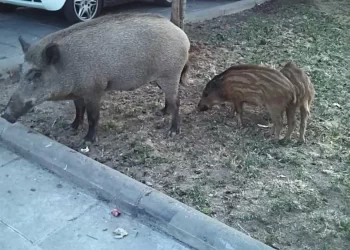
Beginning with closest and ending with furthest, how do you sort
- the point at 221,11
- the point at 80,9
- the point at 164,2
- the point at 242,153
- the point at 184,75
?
the point at 242,153
the point at 184,75
the point at 80,9
the point at 221,11
the point at 164,2

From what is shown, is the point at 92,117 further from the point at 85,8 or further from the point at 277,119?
the point at 85,8

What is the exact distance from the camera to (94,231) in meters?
3.51

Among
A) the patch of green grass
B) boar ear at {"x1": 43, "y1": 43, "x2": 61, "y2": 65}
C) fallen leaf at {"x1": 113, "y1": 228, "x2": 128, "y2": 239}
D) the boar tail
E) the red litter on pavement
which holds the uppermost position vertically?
boar ear at {"x1": 43, "y1": 43, "x2": 61, "y2": 65}

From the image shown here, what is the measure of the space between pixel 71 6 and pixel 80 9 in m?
0.21

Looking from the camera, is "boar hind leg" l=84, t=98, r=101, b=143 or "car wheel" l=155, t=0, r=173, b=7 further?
"car wheel" l=155, t=0, r=173, b=7

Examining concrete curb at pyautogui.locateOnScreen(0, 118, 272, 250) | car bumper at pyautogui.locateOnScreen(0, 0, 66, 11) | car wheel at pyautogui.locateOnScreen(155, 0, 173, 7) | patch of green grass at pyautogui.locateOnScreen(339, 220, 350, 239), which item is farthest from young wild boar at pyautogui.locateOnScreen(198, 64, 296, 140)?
car wheel at pyautogui.locateOnScreen(155, 0, 173, 7)

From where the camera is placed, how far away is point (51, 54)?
4074 mm

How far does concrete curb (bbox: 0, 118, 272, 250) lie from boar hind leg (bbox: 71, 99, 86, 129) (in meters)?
0.40

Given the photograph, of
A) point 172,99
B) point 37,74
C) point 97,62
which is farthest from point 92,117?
point 172,99

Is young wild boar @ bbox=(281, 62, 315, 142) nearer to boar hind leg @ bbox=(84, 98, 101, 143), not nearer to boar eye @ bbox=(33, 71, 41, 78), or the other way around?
boar hind leg @ bbox=(84, 98, 101, 143)

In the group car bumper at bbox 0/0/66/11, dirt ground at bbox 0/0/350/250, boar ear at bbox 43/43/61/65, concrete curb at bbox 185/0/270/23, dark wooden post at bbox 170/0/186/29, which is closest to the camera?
dirt ground at bbox 0/0/350/250

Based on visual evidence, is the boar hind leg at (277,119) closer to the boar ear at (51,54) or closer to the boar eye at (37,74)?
the boar ear at (51,54)

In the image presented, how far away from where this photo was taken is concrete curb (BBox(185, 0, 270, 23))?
818 cm

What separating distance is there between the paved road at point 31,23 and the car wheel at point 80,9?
0.22 meters
